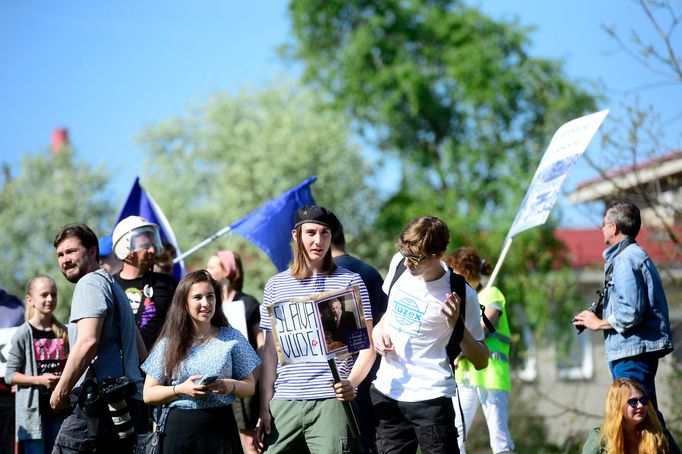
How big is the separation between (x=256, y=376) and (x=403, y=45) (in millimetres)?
28659

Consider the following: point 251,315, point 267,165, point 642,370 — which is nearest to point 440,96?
point 267,165

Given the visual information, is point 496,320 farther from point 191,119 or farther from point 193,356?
point 191,119

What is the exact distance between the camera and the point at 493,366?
8102mm

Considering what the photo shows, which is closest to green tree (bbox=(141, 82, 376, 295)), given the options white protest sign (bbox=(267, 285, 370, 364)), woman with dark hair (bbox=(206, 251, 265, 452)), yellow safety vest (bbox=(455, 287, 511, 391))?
woman with dark hair (bbox=(206, 251, 265, 452))

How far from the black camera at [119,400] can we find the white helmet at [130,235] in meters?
1.42

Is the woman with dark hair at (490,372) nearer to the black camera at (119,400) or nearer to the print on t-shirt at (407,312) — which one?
the print on t-shirt at (407,312)

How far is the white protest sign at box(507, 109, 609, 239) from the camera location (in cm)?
795

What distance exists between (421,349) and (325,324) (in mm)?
641

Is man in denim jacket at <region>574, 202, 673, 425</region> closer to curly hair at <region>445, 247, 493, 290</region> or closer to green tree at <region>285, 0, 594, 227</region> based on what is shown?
curly hair at <region>445, 247, 493, 290</region>

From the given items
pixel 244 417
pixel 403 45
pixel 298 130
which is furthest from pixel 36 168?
pixel 244 417

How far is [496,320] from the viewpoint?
8.02 m

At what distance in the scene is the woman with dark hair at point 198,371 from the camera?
6.31 m

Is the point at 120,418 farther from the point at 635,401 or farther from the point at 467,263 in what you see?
the point at 635,401

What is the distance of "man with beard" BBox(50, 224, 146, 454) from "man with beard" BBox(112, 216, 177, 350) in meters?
0.78
